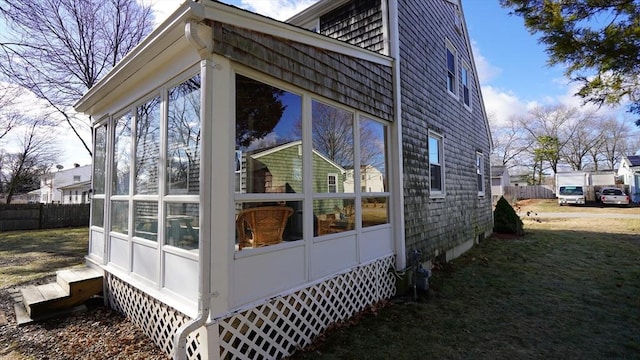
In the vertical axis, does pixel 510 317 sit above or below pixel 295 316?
below

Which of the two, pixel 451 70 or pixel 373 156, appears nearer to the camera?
pixel 373 156

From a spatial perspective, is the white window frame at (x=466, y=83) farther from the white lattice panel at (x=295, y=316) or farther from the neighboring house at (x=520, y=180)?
the neighboring house at (x=520, y=180)

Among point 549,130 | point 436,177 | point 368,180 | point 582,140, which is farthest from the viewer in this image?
point 549,130

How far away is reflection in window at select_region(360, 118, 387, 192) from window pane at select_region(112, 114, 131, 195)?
332cm

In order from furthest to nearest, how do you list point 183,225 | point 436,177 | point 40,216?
point 40,216
point 436,177
point 183,225

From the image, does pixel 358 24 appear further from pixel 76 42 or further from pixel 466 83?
pixel 76 42

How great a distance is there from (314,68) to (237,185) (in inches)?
74.1

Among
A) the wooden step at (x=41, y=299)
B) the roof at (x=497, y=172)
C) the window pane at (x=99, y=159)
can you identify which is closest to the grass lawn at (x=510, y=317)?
the wooden step at (x=41, y=299)

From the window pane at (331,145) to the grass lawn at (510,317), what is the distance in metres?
1.88

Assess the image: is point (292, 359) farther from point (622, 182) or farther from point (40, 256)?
point (622, 182)

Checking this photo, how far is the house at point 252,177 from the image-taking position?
2865 millimetres

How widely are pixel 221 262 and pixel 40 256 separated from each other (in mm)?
8674

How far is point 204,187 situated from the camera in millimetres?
2758

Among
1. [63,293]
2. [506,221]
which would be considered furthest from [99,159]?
[506,221]
